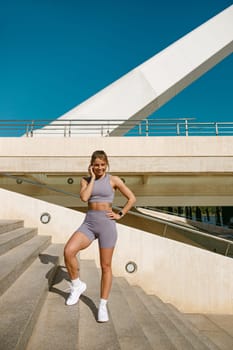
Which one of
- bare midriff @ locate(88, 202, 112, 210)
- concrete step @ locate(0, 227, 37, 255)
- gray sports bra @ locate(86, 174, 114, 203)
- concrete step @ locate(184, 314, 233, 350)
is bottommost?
concrete step @ locate(184, 314, 233, 350)

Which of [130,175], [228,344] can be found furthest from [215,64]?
[228,344]

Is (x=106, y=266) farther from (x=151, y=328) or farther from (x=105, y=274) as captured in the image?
(x=151, y=328)

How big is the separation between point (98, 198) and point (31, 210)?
3527mm

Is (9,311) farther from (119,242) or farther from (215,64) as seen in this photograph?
(215,64)

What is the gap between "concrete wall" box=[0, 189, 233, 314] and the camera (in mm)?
4449

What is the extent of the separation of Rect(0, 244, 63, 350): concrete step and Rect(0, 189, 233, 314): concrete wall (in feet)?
6.01

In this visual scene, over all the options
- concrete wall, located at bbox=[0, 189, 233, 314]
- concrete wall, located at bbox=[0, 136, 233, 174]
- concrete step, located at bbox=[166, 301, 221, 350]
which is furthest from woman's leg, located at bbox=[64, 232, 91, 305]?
concrete wall, located at bbox=[0, 136, 233, 174]

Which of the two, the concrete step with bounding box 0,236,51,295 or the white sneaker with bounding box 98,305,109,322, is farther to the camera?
the concrete step with bounding box 0,236,51,295

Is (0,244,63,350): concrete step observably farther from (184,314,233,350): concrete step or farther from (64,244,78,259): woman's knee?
(184,314,233,350): concrete step

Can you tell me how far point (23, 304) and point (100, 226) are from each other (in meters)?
0.91

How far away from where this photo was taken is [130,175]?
8.78m

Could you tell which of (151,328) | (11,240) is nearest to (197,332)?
(151,328)

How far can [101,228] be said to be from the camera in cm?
204

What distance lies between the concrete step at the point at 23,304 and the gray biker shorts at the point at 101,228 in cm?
74
